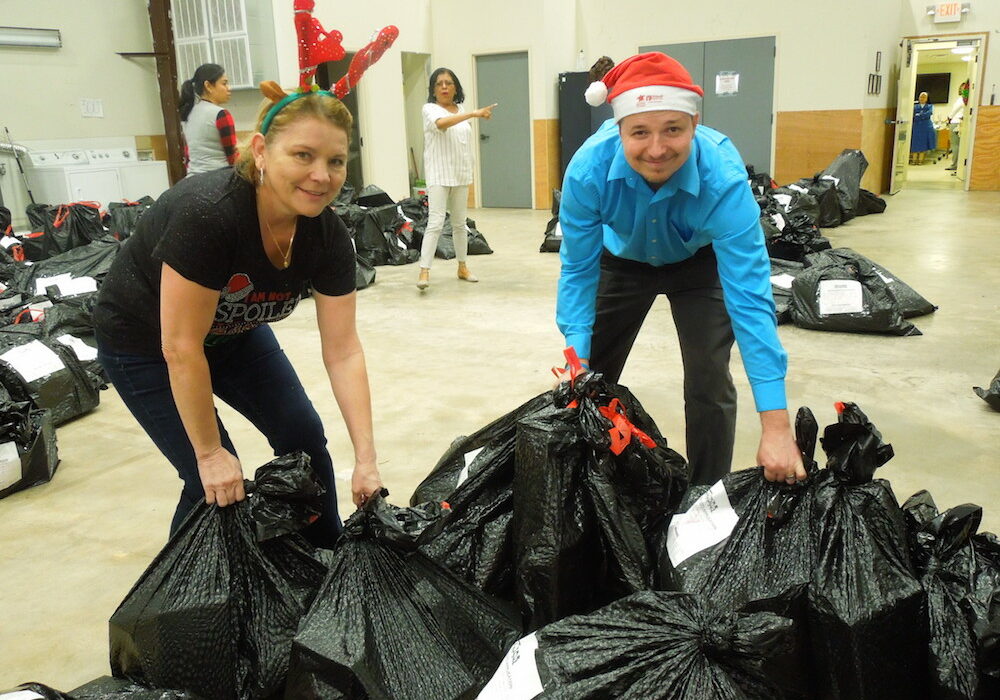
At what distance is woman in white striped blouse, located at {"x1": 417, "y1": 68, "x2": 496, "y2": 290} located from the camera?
503 cm

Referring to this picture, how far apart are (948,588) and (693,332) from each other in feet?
2.74

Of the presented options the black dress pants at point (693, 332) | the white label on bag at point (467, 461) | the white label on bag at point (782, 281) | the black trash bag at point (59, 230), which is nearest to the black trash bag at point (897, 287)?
the white label on bag at point (782, 281)

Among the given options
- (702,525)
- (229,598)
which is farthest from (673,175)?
(229,598)

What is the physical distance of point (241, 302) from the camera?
1428 mm

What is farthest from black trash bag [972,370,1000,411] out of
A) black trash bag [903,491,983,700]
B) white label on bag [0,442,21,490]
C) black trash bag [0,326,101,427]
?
black trash bag [0,326,101,427]

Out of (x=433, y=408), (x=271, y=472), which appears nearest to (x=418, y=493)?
(x=271, y=472)

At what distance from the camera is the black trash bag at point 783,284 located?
4270mm

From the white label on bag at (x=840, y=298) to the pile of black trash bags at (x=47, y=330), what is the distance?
342 centimetres

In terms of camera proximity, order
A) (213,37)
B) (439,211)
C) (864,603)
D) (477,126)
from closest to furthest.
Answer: (864,603)
(439,211)
(213,37)
(477,126)

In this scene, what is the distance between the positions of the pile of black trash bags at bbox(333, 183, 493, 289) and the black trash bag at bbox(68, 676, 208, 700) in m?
4.45

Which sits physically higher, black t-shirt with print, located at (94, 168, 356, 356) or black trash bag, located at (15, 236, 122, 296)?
black t-shirt with print, located at (94, 168, 356, 356)

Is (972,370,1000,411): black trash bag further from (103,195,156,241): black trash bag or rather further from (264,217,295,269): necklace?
(103,195,156,241): black trash bag

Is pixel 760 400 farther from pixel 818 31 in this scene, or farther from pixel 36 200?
pixel 818 31

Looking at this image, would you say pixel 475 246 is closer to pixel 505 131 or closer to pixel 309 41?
pixel 505 131
